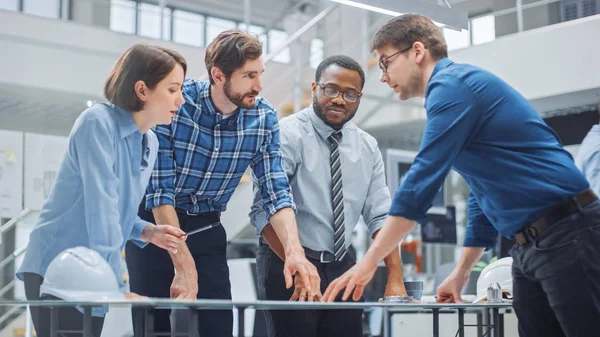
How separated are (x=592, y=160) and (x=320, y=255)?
6.52 feet

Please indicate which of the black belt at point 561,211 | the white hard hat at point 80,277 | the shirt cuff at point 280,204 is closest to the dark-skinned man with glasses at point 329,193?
the shirt cuff at point 280,204

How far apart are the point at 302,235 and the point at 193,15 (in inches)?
408

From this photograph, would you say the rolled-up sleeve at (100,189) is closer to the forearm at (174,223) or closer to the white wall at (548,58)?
the forearm at (174,223)

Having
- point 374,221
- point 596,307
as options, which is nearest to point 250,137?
point 374,221

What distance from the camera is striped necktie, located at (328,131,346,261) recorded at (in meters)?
2.71

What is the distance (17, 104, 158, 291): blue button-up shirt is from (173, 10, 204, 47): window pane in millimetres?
10521

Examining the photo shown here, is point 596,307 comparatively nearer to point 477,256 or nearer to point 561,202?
point 561,202

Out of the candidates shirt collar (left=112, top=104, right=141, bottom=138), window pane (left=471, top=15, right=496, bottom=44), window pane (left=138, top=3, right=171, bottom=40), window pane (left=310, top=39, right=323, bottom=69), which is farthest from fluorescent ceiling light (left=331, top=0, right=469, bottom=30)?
window pane (left=138, top=3, right=171, bottom=40)

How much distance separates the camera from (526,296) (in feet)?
Answer: 6.99

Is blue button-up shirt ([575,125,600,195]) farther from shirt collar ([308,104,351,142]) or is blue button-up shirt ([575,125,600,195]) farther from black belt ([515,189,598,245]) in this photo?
black belt ([515,189,598,245])

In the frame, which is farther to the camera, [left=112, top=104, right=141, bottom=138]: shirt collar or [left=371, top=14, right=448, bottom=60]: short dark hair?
[left=371, top=14, right=448, bottom=60]: short dark hair

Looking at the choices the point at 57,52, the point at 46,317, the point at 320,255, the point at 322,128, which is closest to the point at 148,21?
the point at 57,52

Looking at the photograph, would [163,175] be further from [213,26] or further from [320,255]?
[213,26]

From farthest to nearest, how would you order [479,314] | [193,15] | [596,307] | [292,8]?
1. [193,15]
2. [292,8]
3. [479,314]
4. [596,307]
